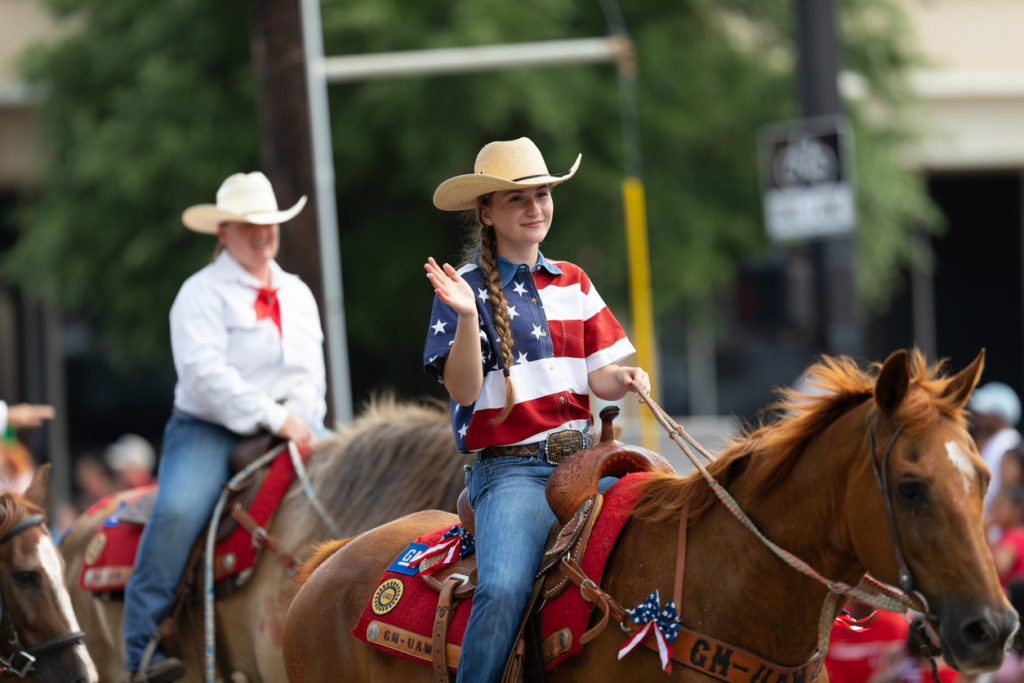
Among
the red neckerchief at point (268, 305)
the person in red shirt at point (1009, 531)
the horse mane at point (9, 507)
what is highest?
the red neckerchief at point (268, 305)

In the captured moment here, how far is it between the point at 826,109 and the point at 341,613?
795 centimetres

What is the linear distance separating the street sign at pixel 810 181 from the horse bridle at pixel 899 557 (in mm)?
7883

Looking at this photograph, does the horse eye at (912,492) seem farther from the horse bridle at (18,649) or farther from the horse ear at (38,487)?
the horse ear at (38,487)

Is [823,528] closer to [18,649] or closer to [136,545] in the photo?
[18,649]

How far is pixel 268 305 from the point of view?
6.18 m

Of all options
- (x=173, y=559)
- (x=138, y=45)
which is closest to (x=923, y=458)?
(x=173, y=559)

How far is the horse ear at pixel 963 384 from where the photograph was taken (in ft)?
10.6

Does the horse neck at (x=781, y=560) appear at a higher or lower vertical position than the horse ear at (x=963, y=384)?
lower

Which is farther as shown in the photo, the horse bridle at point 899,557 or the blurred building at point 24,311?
the blurred building at point 24,311

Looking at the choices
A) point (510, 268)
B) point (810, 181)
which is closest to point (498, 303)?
point (510, 268)

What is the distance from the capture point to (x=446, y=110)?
13297 mm

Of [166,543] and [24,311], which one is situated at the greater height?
[24,311]

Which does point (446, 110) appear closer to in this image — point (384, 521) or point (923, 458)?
point (384, 521)

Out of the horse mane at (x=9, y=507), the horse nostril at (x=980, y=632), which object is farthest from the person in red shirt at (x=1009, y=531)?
the horse mane at (x=9, y=507)
